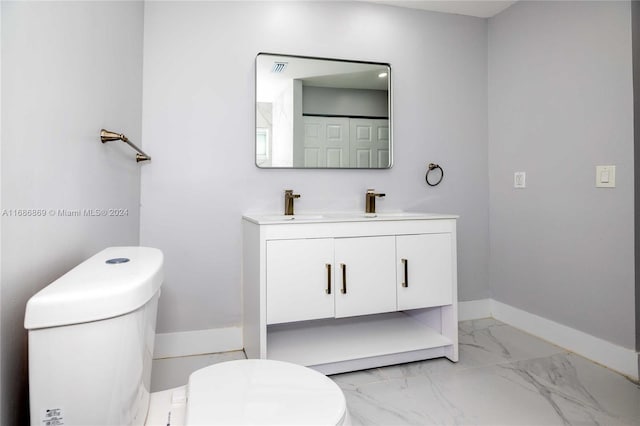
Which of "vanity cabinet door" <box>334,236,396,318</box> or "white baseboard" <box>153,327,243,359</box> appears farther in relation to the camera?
"white baseboard" <box>153,327,243,359</box>

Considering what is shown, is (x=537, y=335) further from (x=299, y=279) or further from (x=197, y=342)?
(x=197, y=342)

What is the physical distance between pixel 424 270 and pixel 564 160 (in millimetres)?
1087

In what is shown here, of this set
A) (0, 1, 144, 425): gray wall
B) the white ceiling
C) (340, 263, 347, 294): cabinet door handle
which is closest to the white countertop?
(340, 263, 347, 294): cabinet door handle

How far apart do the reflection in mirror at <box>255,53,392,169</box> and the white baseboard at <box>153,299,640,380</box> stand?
3.49 feet

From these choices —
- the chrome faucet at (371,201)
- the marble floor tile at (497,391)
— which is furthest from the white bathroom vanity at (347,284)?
the chrome faucet at (371,201)

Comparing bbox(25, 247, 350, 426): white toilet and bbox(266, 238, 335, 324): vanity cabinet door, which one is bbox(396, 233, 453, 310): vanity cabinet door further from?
bbox(25, 247, 350, 426): white toilet

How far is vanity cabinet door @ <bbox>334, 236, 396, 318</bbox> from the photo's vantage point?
1.77 meters

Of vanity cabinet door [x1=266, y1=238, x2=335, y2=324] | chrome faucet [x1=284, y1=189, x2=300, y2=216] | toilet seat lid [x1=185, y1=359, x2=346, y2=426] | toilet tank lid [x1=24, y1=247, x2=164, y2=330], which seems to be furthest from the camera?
chrome faucet [x1=284, y1=189, x2=300, y2=216]

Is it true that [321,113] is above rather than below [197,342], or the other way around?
above

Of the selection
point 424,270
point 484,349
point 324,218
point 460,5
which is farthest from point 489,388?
point 460,5

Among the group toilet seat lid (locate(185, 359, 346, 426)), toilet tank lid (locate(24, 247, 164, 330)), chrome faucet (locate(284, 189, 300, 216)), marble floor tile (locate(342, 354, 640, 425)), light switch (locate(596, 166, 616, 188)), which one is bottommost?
marble floor tile (locate(342, 354, 640, 425))

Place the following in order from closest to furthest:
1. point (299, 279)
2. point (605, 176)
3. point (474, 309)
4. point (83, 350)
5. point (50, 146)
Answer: point (83, 350)
point (50, 146)
point (299, 279)
point (605, 176)
point (474, 309)

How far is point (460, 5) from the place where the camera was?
243 cm

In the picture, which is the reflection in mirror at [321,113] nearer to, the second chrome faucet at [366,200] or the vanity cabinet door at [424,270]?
the second chrome faucet at [366,200]
